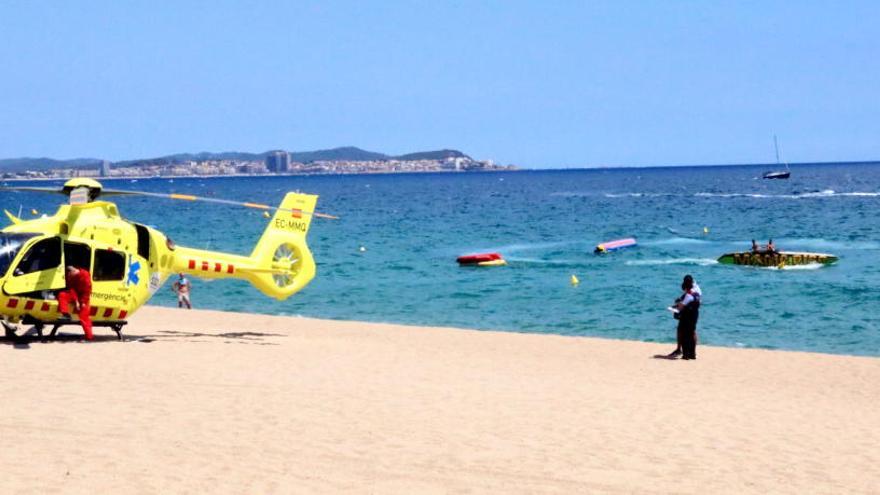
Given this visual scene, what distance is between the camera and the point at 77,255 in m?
15.2

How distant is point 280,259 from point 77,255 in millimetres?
3875

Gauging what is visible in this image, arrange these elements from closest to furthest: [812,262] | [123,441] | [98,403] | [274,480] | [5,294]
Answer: [274,480] → [123,441] → [98,403] → [5,294] → [812,262]

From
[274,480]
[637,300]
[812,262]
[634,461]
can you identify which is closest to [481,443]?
[634,461]

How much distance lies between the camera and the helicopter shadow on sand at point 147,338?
1538 cm

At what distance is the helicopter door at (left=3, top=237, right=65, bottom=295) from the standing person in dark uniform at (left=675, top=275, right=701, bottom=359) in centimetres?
957

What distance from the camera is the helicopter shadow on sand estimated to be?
50.5 feet

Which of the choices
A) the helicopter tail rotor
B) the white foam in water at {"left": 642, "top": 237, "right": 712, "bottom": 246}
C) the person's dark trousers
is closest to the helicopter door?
the helicopter tail rotor

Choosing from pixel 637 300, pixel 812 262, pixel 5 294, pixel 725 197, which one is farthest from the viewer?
pixel 725 197

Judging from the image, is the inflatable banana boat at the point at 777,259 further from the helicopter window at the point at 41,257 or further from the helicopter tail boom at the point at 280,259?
the helicopter window at the point at 41,257

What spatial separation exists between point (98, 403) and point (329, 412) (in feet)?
8.03

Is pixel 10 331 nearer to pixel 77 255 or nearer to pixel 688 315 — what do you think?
pixel 77 255

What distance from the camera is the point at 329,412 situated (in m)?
11.3

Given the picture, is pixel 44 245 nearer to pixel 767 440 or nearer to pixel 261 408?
pixel 261 408

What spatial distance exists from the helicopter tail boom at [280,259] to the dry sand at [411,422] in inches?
43.6
